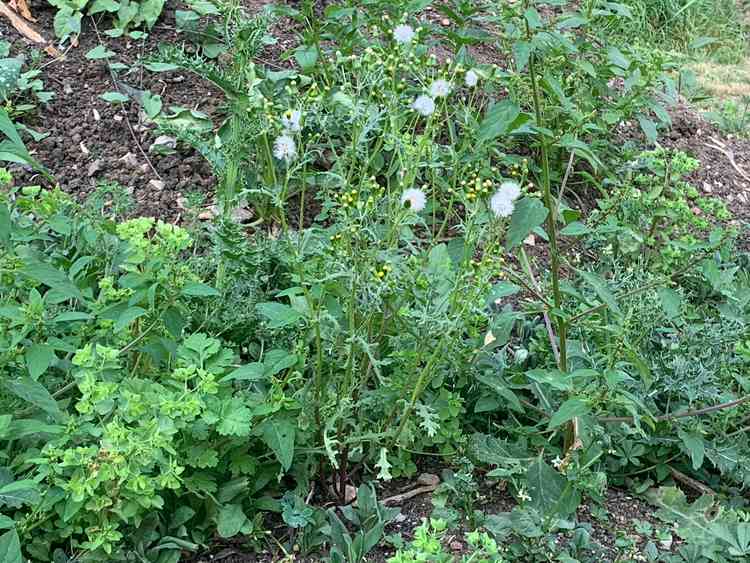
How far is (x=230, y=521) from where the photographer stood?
2410 mm

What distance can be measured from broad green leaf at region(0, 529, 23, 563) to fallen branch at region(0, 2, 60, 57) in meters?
2.80

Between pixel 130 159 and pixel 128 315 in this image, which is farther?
pixel 130 159

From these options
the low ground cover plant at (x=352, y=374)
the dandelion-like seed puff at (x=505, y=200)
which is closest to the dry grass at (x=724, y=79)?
the low ground cover plant at (x=352, y=374)

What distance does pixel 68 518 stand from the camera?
2.12m

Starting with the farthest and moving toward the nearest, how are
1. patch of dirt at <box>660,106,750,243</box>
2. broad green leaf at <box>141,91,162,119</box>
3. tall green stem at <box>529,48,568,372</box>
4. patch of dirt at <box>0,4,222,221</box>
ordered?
1. patch of dirt at <box>660,106,750,243</box>
2. broad green leaf at <box>141,91,162,119</box>
3. patch of dirt at <box>0,4,222,221</box>
4. tall green stem at <box>529,48,568,372</box>

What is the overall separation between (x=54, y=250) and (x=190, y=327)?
0.52 metres

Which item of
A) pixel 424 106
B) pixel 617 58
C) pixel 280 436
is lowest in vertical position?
pixel 280 436

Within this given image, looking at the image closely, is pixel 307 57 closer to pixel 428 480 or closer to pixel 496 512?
pixel 428 480

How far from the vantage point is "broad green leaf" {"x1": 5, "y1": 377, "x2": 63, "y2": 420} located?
2.22m

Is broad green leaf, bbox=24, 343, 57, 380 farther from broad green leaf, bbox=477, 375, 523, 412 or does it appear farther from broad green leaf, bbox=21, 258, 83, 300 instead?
broad green leaf, bbox=477, 375, 523, 412

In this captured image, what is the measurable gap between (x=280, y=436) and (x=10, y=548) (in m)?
0.68

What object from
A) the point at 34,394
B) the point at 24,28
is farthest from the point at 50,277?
the point at 24,28

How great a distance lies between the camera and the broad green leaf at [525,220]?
7.71ft

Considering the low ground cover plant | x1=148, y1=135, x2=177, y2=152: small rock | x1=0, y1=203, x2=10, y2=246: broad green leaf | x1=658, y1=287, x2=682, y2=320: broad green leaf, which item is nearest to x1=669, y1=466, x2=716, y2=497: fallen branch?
the low ground cover plant
